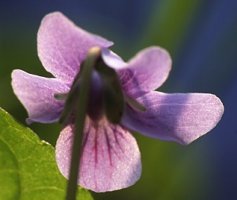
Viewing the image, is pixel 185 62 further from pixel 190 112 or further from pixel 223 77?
pixel 190 112

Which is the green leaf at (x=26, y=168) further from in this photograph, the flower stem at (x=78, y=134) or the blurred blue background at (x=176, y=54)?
the blurred blue background at (x=176, y=54)

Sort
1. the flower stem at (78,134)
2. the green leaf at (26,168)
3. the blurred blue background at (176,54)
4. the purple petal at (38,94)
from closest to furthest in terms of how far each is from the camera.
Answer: the flower stem at (78,134)
the purple petal at (38,94)
the green leaf at (26,168)
the blurred blue background at (176,54)

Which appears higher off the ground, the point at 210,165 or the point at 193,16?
the point at 193,16

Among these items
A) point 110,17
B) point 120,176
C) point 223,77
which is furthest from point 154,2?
point 120,176

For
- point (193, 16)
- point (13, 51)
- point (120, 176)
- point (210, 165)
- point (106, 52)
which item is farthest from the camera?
Answer: point (193, 16)

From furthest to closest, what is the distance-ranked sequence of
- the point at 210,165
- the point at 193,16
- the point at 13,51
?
the point at 193,16 < the point at 210,165 < the point at 13,51

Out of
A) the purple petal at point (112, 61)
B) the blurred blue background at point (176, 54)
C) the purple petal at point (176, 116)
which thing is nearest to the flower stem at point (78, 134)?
the purple petal at point (112, 61)
